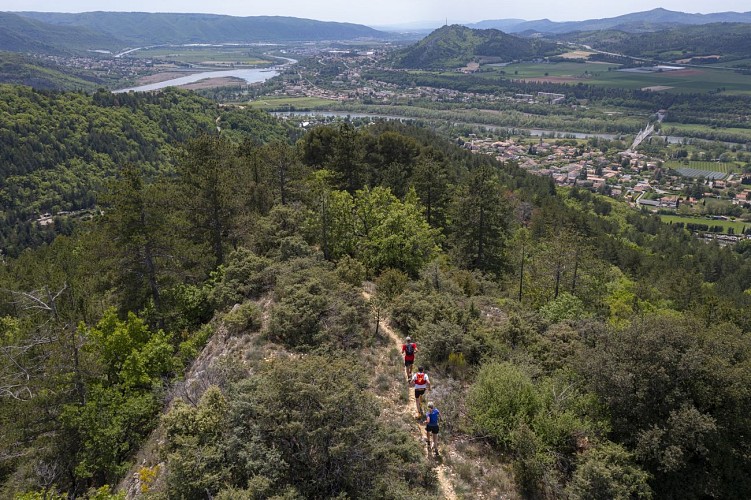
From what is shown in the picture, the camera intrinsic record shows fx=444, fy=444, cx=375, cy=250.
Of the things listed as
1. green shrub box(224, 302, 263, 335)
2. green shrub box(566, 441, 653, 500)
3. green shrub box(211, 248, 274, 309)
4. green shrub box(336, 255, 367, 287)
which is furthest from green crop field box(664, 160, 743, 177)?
green shrub box(224, 302, 263, 335)

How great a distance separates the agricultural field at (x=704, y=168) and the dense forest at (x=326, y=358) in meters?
109

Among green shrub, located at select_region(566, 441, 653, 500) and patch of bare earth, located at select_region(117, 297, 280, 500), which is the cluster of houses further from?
green shrub, located at select_region(566, 441, 653, 500)

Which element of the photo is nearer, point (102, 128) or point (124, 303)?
point (124, 303)

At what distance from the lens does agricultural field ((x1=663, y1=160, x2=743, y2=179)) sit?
117 metres

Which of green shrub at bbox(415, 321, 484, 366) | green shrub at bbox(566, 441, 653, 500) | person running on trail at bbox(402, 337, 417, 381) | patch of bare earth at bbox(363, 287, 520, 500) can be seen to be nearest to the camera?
green shrub at bbox(566, 441, 653, 500)

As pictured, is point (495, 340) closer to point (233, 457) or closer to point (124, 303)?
point (233, 457)

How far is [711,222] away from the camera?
301ft

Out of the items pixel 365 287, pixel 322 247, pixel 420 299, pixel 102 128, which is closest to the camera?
pixel 420 299

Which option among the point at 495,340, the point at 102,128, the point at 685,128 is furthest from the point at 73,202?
the point at 685,128

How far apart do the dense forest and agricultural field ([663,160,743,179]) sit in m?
109

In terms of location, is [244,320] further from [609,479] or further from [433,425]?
[609,479]

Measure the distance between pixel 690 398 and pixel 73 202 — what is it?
347ft

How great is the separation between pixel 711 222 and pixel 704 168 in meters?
40.7

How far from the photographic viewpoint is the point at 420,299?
17984mm
